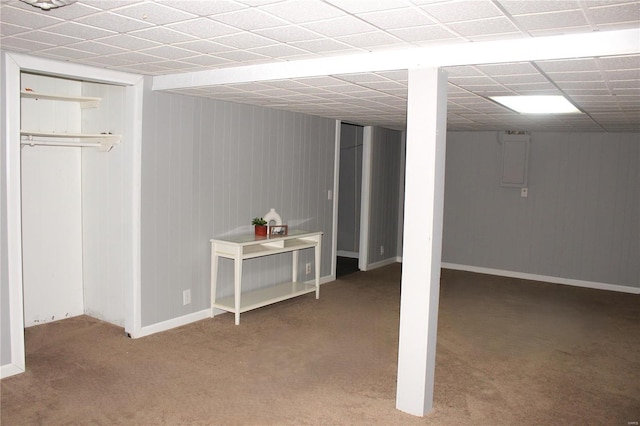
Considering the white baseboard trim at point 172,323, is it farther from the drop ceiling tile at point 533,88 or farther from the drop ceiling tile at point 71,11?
the drop ceiling tile at point 533,88

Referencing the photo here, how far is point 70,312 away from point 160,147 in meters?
1.66

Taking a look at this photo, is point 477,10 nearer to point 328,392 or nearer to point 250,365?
point 328,392

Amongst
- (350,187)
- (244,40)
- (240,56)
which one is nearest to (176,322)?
(240,56)

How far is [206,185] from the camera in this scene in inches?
183

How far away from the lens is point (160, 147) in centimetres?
423

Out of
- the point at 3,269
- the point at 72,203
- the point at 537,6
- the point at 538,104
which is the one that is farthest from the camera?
the point at 72,203

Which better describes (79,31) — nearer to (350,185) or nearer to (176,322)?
(176,322)

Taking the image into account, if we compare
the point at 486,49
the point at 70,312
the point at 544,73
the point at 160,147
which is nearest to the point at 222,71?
the point at 160,147

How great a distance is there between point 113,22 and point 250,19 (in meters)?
0.65

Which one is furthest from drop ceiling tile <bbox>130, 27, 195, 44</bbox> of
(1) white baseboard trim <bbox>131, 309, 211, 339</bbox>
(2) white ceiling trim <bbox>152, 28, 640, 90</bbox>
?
(1) white baseboard trim <bbox>131, 309, 211, 339</bbox>

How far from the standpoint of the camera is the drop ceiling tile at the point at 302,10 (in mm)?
2066

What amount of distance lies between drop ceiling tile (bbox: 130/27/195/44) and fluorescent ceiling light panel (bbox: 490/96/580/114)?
228 centimetres

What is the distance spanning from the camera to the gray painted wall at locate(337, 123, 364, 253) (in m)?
8.01

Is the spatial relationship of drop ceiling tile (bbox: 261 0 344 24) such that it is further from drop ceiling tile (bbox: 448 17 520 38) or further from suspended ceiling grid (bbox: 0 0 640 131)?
drop ceiling tile (bbox: 448 17 520 38)
